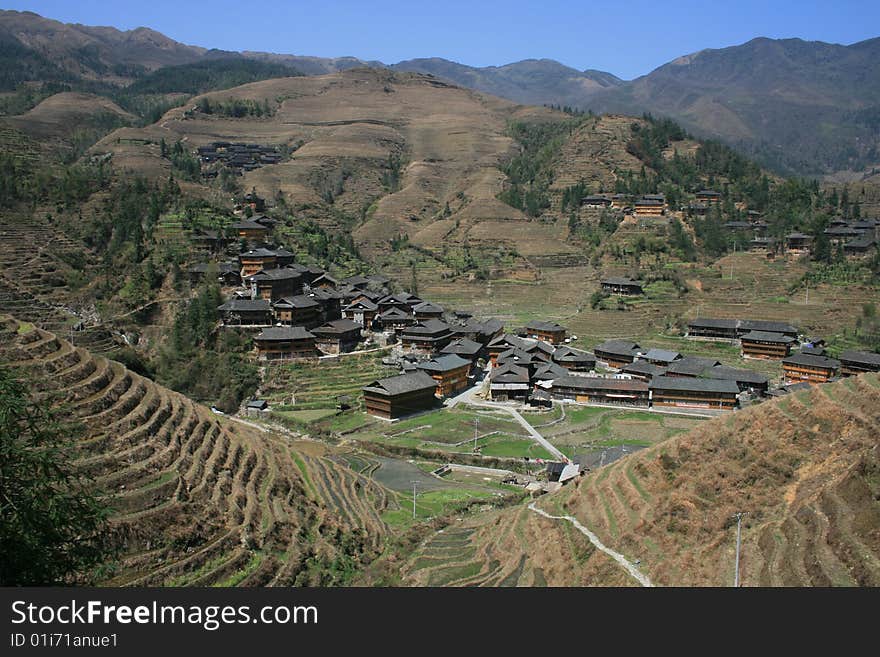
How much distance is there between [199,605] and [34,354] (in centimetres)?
1728

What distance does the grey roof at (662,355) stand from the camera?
52.5m

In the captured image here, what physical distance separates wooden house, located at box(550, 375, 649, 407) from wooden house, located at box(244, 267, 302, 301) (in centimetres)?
2217

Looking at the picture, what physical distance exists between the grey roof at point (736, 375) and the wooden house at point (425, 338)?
61.0 feet

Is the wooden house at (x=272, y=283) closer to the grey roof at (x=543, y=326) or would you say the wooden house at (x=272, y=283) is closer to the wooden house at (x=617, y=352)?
the grey roof at (x=543, y=326)

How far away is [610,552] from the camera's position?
69.9ft

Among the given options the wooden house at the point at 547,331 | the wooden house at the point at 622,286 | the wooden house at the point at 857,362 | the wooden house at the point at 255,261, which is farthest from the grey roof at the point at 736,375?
the wooden house at the point at 255,261

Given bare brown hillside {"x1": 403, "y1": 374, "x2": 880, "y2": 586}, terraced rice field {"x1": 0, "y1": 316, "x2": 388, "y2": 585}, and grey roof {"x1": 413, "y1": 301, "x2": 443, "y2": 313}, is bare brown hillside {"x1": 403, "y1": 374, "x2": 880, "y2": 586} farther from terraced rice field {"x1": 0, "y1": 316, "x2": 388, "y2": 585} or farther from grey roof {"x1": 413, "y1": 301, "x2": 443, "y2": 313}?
grey roof {"x1": 413, "y1": 301, "x2": 443, "y2": 313}

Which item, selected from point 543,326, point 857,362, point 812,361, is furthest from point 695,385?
point 543,326

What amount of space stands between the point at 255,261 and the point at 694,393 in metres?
34.5

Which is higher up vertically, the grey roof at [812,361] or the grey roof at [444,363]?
the grey roof at [812,361]

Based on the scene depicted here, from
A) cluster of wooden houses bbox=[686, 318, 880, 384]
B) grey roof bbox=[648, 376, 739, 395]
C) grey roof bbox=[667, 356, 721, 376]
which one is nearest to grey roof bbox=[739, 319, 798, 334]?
cluster of wooden houses bbox=[686, 318, 880, 384]

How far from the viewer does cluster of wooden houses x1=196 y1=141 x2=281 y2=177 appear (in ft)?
351

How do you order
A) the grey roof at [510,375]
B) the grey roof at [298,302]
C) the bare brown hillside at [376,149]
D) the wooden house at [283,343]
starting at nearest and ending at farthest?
the grey roof at [510,375], the wooden house at [283,343], the grey roof at [298,302], the bare brown hillside at [376,149]

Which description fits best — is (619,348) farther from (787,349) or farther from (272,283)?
(272,283)
